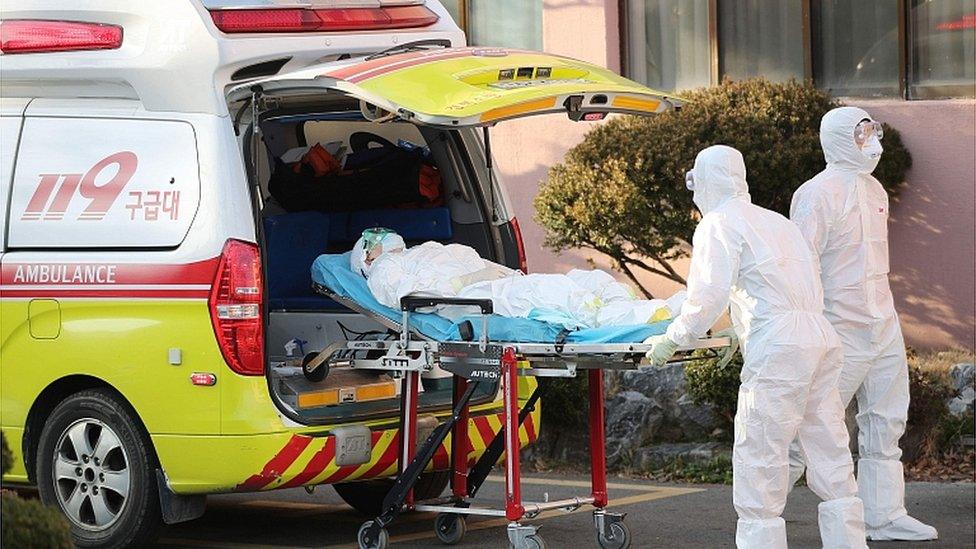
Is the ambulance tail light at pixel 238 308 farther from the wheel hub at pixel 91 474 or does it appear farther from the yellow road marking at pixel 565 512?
the yellow road marking at pixel 565 512

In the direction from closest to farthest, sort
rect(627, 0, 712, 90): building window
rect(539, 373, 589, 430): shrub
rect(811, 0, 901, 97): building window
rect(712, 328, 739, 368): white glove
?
1. rect(712, 328, 739, 368): white glove
2. rect(539, 373, 589, 430): shrub
3. rect(811, 0, 901, 97): building window
4. rect(627, 0, 712, 90): building window

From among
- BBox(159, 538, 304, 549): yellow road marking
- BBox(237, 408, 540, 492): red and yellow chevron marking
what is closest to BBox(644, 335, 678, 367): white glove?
BBox(237, 408, 540, 492): red and yellow chevron marking

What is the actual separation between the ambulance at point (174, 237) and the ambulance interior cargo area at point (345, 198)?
0.53 metres

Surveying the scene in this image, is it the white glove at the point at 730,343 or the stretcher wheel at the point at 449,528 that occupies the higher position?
the white glove at the point at 730,343

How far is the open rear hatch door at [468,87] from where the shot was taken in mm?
7160

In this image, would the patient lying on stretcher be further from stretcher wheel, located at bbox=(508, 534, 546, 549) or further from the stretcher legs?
stretcher wheel, located at bbox=(508, 534, 546, 549)

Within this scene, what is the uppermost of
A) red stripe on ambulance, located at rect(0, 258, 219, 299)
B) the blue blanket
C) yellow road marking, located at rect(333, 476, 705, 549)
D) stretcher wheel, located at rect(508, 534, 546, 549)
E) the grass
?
red stripe on ambulance, located at rect(0, 258, 219, 299)

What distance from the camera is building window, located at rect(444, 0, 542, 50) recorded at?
14000 millimetres

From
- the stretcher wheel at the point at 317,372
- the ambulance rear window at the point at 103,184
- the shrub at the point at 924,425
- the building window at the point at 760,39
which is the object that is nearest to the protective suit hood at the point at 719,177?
the stretcher wheel at the point at 317,372

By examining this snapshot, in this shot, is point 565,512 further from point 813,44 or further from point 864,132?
point 813,44

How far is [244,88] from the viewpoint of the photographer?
7.57m

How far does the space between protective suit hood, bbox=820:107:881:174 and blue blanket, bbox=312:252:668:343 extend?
1575mm

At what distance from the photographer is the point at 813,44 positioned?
1275 centimetres

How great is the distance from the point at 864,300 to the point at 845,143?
0.73 metres
